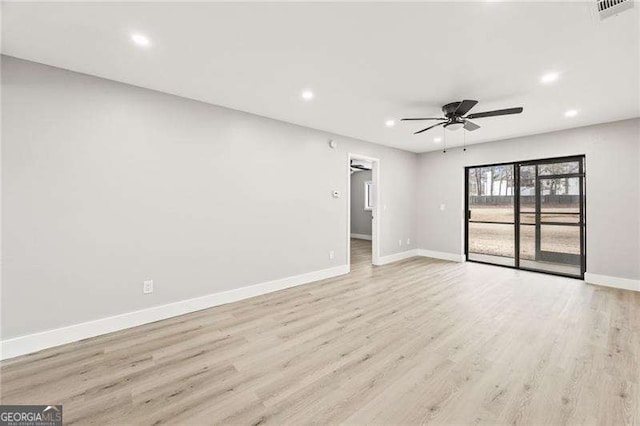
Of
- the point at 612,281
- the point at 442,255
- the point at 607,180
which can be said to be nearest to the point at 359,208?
the point at 442,255

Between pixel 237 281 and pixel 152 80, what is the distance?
265 cm

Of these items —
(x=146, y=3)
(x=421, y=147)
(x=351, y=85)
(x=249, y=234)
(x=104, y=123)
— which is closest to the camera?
(x=146, y=3)

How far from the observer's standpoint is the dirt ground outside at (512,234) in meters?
4.93

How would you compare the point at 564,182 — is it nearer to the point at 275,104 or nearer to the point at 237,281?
Result: the point at 275,104

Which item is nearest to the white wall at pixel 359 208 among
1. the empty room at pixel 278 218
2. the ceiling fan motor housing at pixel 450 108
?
the empty room at pixel 278 218

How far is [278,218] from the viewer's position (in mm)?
4168

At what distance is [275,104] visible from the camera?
11.6 feet

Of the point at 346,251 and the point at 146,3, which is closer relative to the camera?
the point at 146,3

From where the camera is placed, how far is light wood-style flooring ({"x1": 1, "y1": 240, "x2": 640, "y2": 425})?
1732 mm

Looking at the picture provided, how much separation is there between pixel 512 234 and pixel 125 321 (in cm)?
680

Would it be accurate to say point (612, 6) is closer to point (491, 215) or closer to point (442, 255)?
point (491, 215)

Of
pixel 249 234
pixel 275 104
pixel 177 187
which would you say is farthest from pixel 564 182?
pixel 177 187

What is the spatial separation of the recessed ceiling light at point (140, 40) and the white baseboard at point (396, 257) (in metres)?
5.25

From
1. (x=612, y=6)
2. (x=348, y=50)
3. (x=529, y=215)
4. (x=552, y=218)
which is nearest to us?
(x=612, y=6)
